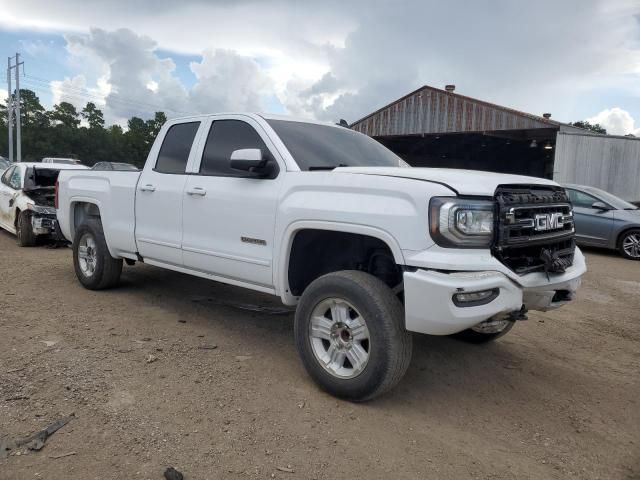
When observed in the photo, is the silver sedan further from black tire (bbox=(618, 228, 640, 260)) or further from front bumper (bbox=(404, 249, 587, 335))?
front bumper (bbox=(404, 249, 587, 335))

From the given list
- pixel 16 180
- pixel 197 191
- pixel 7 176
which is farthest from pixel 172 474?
pixel 7 176

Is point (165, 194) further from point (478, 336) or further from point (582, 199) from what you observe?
point (582, 199)

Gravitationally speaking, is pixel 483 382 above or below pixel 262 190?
below

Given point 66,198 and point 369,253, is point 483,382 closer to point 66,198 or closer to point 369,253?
point 369,253

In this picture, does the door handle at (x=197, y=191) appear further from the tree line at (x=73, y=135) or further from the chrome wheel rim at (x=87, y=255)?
the tree line at (x=73, y=135)

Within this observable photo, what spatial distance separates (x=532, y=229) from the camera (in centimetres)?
338

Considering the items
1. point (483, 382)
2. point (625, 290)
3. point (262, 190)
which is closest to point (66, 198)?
point (262, 190)

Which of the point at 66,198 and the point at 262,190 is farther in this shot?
the point at 66,198

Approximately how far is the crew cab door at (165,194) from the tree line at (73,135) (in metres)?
48.7

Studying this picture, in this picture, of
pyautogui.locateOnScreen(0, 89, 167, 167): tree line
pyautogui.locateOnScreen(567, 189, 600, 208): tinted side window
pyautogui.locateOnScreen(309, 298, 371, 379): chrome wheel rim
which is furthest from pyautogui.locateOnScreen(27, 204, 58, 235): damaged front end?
pyautogui.locateOnScreen(0, 89, 167, 167): tree line

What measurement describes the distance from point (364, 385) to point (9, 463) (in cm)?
201

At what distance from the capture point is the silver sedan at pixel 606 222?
1064cm

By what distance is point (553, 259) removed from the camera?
346 cm

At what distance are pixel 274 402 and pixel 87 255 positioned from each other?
3814 mm
